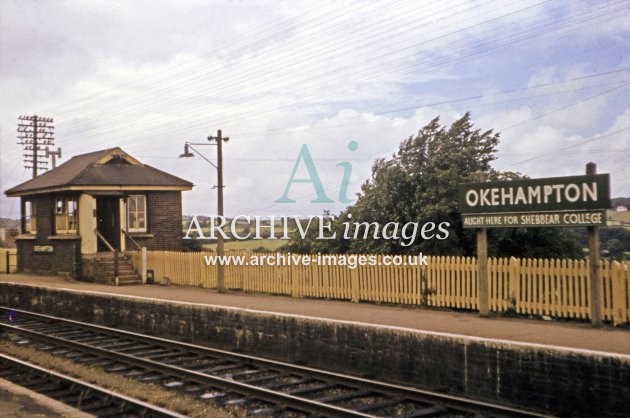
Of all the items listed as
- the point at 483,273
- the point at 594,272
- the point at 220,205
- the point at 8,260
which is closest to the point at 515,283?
the point at 483,273

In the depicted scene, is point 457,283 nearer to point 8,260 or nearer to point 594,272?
point 594,272

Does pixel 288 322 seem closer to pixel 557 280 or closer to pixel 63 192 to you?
pixel 557 280

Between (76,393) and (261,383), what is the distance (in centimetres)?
267

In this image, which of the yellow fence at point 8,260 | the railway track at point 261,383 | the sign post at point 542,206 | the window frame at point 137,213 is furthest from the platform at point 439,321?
the yellow fence at point 8,260

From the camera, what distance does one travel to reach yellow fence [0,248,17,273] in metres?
30.7

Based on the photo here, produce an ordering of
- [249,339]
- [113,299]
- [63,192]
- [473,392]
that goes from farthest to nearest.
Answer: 1. [63,192]
2. [113,299]
3. [249,339]
4. [473,392]

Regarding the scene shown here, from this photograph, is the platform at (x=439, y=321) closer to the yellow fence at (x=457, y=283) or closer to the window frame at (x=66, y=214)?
the yellow fence at (x=457, y=283)

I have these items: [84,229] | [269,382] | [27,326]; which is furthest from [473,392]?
[84,229]

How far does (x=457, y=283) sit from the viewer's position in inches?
564

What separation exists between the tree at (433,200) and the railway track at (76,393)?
33.6ft

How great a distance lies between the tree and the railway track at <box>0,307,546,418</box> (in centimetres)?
781

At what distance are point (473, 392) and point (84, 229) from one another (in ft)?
60.0

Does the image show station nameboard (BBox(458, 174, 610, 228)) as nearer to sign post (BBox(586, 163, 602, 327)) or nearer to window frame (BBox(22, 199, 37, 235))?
sign post (BBox(586, 163, 602, 327))

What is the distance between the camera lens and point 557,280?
12695mm
